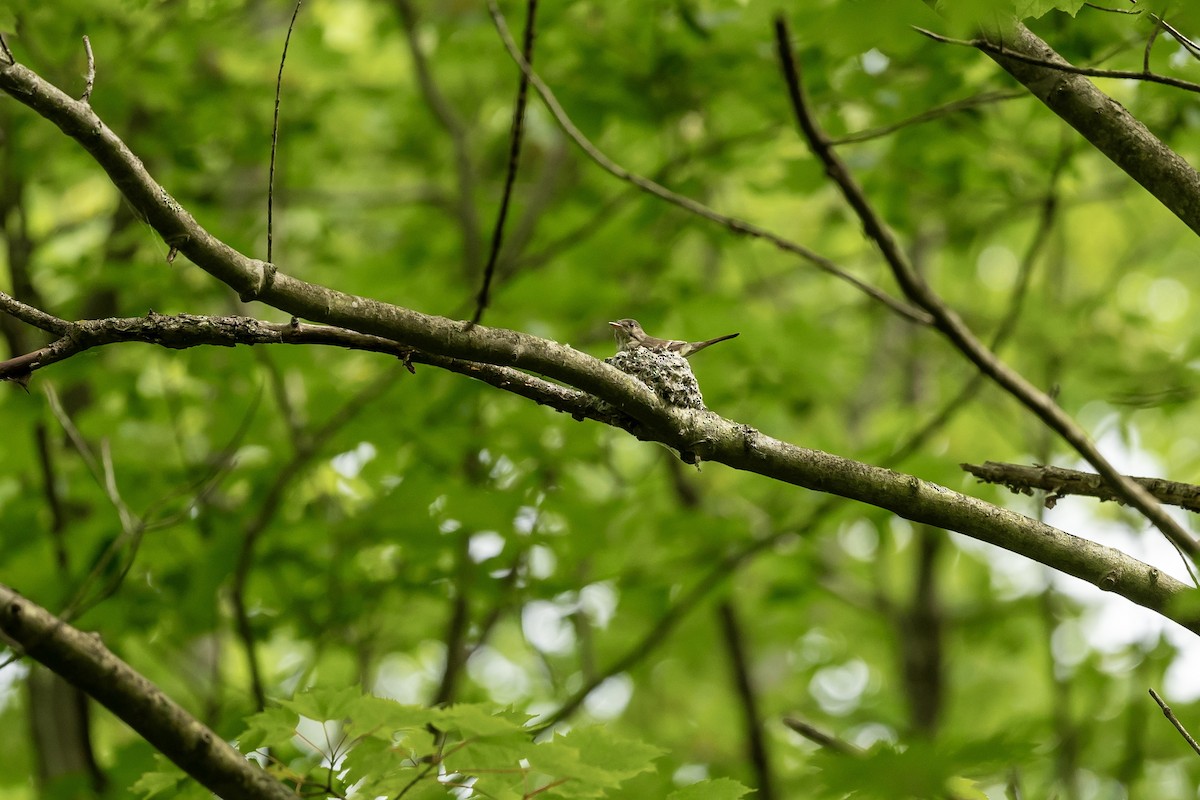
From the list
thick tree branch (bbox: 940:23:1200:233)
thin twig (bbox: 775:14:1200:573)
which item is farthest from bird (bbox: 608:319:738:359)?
thick tree branch (bbox: 940:23:1200:233)

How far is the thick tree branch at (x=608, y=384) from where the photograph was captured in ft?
6.41

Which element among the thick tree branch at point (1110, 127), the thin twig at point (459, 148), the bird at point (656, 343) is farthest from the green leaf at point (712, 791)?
A: the thin twig at point (459, 148)

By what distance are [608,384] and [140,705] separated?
5.27ft

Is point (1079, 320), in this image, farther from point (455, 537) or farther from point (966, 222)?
point (455, 537)

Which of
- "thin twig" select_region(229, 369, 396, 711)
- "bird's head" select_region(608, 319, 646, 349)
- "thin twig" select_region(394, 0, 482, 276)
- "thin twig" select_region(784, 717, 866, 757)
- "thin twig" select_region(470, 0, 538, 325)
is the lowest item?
"thin twig" select_region(784, 717, 866, 757)

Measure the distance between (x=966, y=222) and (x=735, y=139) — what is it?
2.19m

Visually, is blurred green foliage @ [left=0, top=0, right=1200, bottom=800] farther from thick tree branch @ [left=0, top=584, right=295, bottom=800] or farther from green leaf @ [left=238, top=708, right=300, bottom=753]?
thick tree branch @ [left=0, top=584, right=295, bottom=800]

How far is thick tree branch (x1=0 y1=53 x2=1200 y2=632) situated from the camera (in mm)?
1954

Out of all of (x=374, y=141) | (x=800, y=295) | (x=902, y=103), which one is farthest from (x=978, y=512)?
(x=800, y=295)

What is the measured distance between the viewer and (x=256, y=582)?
5.55m

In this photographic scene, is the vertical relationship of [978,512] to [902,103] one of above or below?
below

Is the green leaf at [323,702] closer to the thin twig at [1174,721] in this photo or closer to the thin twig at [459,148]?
the thin twig at [1174,721]

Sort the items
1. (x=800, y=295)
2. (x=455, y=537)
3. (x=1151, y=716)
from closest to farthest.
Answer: (x=455, y=537)
(x=1151, y=716)
(x=800, y=295)

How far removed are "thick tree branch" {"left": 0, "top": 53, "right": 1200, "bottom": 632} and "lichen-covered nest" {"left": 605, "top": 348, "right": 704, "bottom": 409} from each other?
30.7 inches
